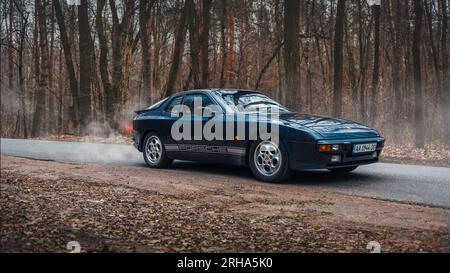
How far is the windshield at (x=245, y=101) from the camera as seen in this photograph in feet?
25.7

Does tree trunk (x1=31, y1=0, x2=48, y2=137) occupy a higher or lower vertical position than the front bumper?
higher

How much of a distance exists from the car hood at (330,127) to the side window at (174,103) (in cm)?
207

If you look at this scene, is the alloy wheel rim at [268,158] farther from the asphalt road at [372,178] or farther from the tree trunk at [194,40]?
the tree trunk at [194,40]

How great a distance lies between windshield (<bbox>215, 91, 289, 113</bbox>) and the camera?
7.83 meters

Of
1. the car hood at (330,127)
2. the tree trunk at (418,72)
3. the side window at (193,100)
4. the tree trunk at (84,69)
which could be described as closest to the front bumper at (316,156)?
the car hood at (330,127)

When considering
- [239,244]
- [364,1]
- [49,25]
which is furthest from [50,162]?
[49,25]

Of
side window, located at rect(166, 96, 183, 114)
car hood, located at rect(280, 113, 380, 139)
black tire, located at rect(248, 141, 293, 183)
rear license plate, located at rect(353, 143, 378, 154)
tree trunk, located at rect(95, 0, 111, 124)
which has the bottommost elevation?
black tire, located at rect(248, 141, 293, 183)

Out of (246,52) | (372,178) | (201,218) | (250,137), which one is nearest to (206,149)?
(250,137)

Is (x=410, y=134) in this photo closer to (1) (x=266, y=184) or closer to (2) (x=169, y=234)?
(1) (x=266, y=184)

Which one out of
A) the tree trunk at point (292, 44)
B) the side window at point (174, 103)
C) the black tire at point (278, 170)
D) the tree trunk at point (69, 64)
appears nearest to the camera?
the black tire at point (278, 170)

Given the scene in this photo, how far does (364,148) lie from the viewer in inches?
281

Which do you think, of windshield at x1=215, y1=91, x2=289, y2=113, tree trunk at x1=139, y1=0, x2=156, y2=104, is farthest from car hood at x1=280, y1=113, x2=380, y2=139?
tree trunk at x1=139, y1=0, x2=156, y2=104

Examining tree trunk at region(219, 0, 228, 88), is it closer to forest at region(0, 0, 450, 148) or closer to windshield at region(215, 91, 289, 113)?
forest at region(0, 0, 450, 148)

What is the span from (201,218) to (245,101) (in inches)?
145
